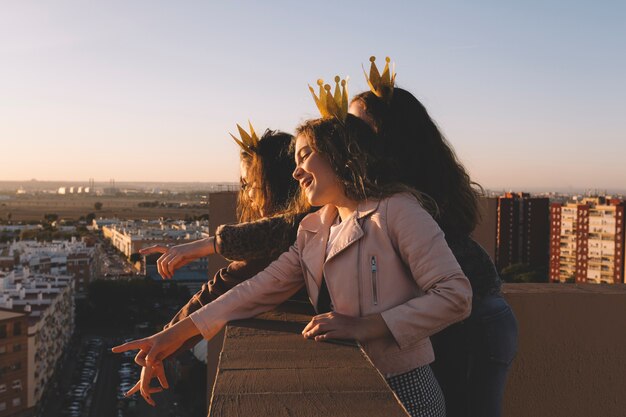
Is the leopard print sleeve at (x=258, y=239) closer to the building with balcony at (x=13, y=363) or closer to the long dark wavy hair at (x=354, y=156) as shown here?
the long dark wavy hair at (x=354, y=156)

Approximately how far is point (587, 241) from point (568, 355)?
28926mm

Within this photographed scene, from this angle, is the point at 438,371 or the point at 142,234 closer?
the point at 438,371

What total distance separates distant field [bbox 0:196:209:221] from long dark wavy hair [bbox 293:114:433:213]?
72889mm

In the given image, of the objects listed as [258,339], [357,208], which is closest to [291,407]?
[258,339]

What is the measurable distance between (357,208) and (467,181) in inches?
13.6

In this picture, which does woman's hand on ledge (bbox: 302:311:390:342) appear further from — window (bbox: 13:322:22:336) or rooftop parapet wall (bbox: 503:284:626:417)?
window (bbox: 13:322:22:336)

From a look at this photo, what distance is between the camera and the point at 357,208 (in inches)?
55.3

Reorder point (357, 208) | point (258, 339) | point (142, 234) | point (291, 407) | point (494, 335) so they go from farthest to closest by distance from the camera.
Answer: point (142, 234) < point (494, 335) < point (357, 208) < point (258, 339) < point (291, 407)

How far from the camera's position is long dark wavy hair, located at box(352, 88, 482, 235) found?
1.55m

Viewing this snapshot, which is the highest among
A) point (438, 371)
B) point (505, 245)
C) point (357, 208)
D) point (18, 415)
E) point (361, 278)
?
point (357, 208)

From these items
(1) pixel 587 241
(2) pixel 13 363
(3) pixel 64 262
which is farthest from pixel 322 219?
(3) pixel 64 262

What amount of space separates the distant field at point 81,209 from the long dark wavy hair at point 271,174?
237ft

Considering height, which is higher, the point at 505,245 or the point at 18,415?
the point at 505,245

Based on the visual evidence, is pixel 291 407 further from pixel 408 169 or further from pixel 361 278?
pixel 408 169
